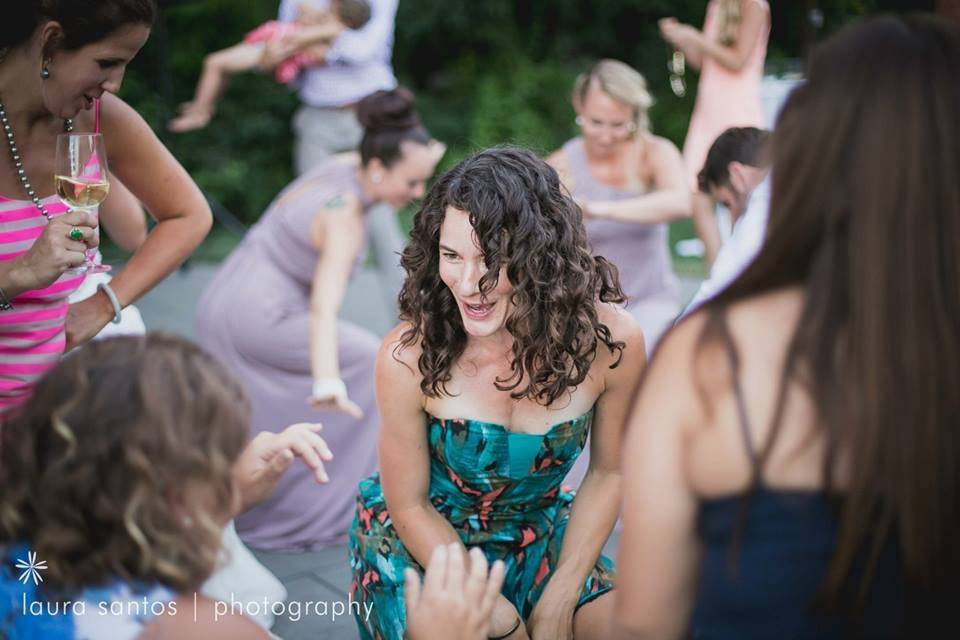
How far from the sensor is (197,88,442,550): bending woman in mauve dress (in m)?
4.00

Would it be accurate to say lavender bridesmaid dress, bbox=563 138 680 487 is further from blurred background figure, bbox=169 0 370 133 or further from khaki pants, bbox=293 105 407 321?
blurred background figure, bbox=169 0 370 133

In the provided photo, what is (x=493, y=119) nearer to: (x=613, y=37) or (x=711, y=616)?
(x=613, y=37)

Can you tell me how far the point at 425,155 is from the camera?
432 cm

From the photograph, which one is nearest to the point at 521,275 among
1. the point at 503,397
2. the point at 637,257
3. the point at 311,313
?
the point at 503,397

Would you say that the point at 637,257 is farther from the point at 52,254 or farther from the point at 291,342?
the point at 52,254

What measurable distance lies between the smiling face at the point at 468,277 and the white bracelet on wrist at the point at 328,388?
1.51 metres

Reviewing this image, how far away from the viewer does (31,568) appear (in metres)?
1.61

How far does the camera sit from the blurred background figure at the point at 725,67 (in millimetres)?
5508

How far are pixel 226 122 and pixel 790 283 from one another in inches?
438

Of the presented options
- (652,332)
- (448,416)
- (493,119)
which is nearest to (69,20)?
(448,416)

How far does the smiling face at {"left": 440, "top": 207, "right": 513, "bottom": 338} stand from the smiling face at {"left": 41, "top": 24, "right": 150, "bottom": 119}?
2.58ft

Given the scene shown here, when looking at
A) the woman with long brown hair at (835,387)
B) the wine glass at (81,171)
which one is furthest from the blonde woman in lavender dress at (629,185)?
the woman with long brown hair at (835,387)

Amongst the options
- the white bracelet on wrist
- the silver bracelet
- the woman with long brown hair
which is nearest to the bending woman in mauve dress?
the white bracelet on wrist

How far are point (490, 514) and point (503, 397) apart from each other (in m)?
0.28
